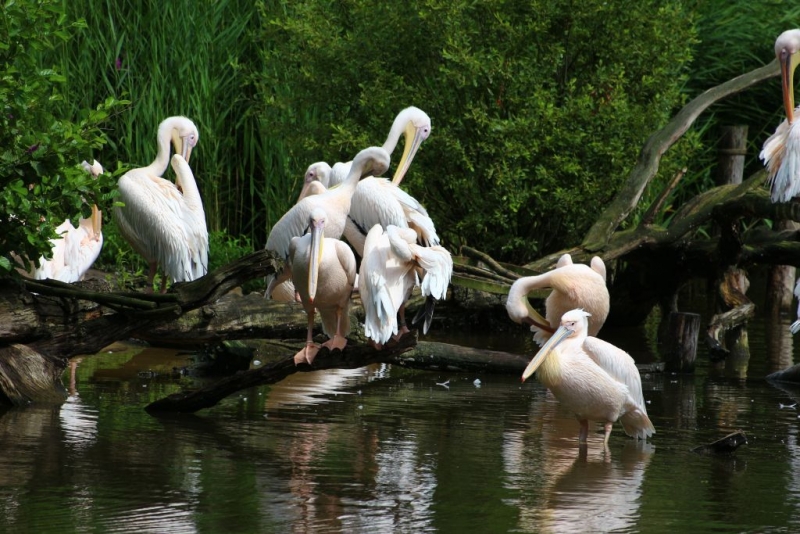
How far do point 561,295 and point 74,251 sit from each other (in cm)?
366

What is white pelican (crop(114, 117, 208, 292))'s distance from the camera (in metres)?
8.98

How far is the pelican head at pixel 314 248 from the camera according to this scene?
255 inches

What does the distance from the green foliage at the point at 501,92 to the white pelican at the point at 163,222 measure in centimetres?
213

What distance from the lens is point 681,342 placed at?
355 inches

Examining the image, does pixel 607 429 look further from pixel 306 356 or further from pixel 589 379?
pixel 306 356

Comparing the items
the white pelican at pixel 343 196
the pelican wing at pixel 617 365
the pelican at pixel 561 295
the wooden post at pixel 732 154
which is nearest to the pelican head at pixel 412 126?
the white pelican at pixel 343 196

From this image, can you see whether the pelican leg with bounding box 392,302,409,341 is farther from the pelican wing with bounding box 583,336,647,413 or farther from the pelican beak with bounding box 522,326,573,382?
the pelican wing with bounding box 583,336,647,413

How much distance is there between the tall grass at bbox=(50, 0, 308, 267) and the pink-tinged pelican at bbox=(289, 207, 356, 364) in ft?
16.7

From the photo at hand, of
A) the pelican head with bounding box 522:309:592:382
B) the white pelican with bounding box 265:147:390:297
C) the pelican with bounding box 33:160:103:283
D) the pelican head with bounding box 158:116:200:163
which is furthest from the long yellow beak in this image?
the pelican with bounding box 33:160:103:283

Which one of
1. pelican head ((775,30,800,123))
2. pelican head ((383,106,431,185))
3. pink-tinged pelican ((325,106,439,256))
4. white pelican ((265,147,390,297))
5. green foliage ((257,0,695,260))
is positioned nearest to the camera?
white pelican ((265,147,390,297))

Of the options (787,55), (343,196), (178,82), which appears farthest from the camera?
(178,82)

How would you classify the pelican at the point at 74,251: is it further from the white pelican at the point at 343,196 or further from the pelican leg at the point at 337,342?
the pelican leg at the point at 337,342

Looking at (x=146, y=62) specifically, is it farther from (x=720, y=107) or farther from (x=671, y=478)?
(x=671, y=478)

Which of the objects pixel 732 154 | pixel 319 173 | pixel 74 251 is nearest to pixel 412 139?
pixel 319 173
